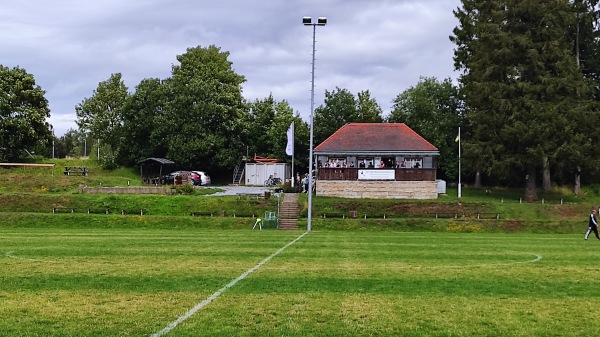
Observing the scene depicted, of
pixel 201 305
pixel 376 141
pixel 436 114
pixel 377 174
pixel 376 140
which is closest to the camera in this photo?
pixel 201 305

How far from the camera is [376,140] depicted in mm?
51188

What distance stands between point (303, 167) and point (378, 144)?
1754cm

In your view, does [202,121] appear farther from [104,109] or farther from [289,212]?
[289,212]

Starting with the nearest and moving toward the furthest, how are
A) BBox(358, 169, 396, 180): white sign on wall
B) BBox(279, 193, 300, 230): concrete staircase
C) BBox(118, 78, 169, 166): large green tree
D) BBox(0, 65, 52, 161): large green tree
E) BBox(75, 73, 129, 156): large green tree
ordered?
1. BBox(279, 193, 300, 230): concrete staircase
2. BBox(358, 169, 396, 180): white sign on wall
3. BBox(0, 65, 52, 161): large green tree
4. BBox(118, 78, 169, 166): large green tree
5. BBox(75, 73, 129, 156): large green tree

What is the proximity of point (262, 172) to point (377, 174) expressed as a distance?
16.7 meters

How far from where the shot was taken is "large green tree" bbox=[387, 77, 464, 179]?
201 feet

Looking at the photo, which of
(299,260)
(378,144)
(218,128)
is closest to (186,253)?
(299,260)

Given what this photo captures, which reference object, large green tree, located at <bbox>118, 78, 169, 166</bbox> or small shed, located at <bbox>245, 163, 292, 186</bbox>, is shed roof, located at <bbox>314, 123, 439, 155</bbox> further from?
large green tree, located at <bbox>118, 78, 169, 166</bbox>

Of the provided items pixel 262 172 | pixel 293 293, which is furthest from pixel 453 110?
pixel 293 293

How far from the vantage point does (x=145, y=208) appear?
41.2 meters

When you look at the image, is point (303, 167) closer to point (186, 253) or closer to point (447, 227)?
point (447, 227)

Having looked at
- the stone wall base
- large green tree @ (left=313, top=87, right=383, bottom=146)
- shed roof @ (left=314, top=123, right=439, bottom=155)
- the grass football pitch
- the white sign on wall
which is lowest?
the grass football pitch

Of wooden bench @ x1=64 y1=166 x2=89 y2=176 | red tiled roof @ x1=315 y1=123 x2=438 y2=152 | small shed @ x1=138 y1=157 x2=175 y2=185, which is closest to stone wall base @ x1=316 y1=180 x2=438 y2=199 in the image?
red tiled roof @ x1=315 y1=123 x2=438 y2=152

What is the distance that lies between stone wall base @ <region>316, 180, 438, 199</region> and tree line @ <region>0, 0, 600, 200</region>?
5.56 meters
